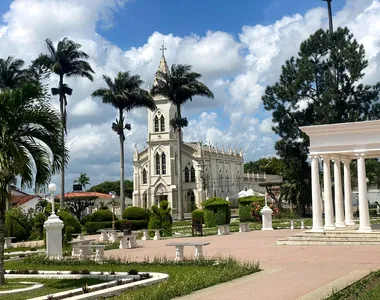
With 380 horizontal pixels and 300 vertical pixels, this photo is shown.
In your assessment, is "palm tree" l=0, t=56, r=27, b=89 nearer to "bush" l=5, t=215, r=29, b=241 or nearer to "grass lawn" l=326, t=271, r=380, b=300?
"bush" l=5, t=215, r=29, b=241

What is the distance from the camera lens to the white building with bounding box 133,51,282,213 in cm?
7419

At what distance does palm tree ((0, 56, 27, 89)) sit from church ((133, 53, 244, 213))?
29755mm

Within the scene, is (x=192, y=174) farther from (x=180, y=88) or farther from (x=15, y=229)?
(x=15, y=229)

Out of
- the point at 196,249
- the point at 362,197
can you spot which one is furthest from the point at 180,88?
the point at 196,249

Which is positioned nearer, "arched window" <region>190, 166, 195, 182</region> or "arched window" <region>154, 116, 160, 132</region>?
"arched window" <region>190, 166, 195, 182</region>

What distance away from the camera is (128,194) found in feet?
348

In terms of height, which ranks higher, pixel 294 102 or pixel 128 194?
pixel 294 102

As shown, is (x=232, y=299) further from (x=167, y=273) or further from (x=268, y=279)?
(x=167, y=273)

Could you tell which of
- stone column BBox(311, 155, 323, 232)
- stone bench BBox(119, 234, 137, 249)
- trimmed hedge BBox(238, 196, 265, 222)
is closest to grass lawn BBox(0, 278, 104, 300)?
stone bench BBox(119, 234, 137, 249)

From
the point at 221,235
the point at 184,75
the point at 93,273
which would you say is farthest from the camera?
the point at 184,75

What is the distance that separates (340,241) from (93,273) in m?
11.2

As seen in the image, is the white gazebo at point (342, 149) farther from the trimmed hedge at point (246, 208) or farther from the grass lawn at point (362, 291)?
the trimmed hedge at point (246, 208)

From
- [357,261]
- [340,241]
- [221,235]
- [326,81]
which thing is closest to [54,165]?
[357,261]

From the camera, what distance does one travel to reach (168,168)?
7456cm
